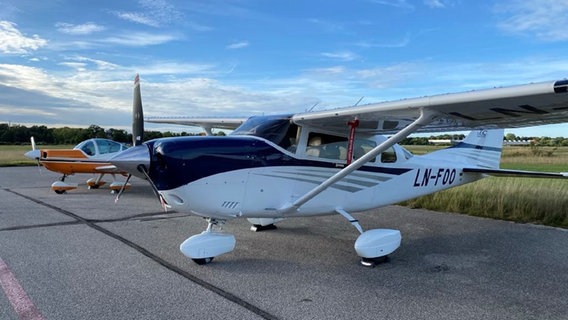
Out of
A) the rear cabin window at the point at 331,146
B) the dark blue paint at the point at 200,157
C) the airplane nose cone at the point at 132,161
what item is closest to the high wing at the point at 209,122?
the rear cabin window at the point at 331,146

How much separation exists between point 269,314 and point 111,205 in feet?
25.5

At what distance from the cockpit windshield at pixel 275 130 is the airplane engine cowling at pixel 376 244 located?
1619mm

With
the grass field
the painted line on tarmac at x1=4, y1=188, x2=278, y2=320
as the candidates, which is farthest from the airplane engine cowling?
the grass field

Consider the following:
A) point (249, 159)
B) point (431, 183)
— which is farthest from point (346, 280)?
point (431, 183)

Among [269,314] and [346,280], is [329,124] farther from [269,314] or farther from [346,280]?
[269,314]

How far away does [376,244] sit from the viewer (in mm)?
5199

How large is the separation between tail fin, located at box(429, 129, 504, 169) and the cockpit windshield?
12.4 ft

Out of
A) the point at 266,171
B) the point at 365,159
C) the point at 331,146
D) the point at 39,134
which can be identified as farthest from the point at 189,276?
the point at 39,134

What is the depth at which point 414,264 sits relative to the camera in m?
5.31

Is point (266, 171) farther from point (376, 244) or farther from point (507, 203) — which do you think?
point (507, 203)

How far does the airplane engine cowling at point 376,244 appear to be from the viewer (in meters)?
5.15

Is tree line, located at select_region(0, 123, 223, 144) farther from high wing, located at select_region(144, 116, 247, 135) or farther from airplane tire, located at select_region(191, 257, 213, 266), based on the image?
airplane tire, located at select_region(191, 257, 213, 266)

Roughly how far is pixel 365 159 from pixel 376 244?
110cm

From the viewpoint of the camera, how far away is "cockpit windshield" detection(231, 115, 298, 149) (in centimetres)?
550
